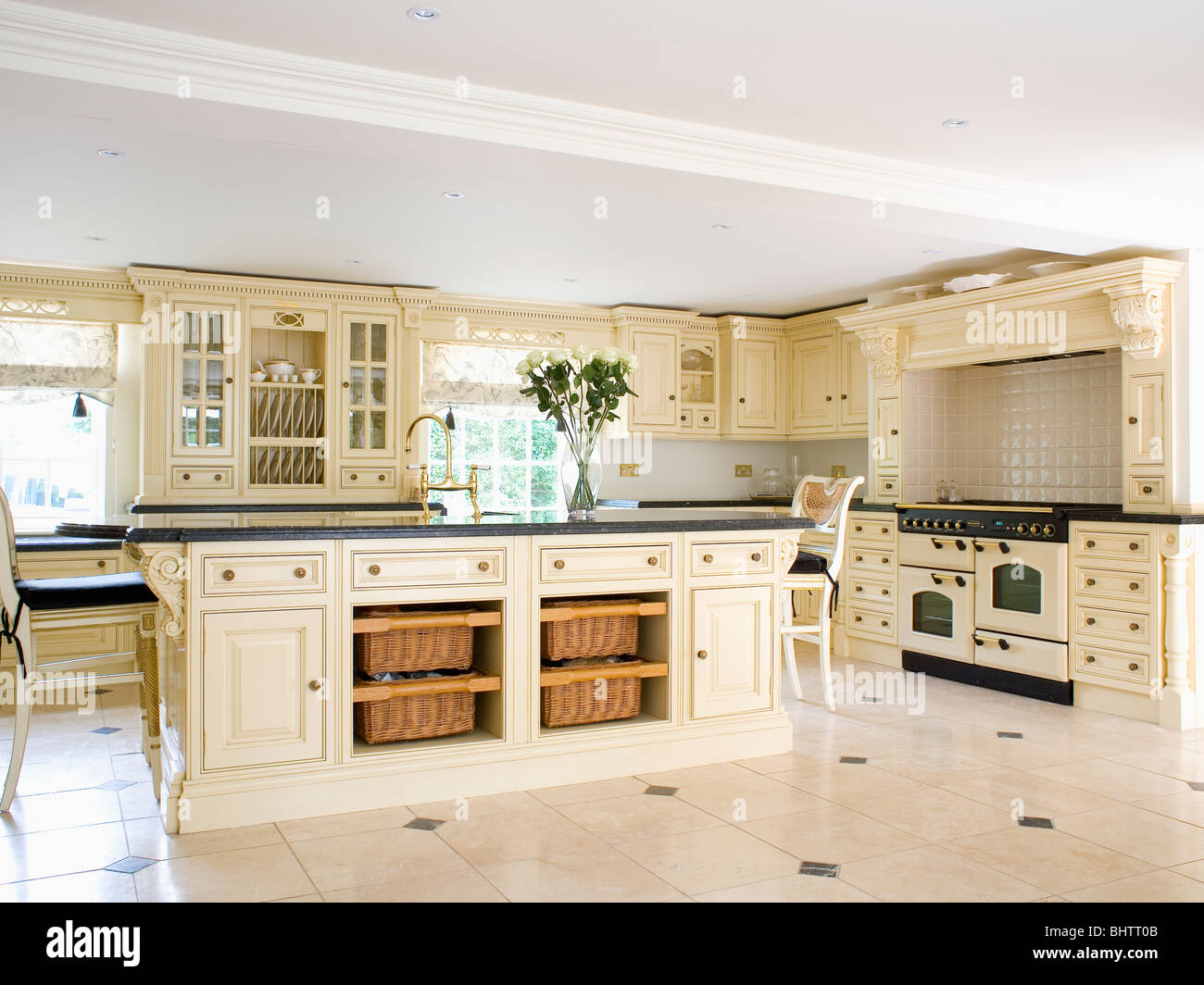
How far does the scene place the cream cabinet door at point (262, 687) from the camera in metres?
2.92

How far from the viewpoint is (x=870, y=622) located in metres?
6.02

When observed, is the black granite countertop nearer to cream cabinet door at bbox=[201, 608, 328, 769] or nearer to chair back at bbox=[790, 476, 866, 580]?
cream cabinet door at bbox=[201, 608, 328, 769]

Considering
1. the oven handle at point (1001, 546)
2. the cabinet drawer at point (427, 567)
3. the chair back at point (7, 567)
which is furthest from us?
the oven handle at point (1001, 546)

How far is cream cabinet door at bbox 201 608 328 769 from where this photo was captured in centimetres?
292

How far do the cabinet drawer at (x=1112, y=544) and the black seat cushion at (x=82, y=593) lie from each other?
4.09 m

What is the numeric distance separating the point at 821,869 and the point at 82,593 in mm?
2386

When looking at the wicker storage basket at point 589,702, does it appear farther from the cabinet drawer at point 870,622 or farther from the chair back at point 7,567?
the cabinet drawer at point 870,622

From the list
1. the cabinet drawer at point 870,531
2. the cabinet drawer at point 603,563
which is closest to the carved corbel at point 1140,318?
the cabinet drawer at point 870,531

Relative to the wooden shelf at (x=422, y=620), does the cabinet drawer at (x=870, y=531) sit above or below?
above

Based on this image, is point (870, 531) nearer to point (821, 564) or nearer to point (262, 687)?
point (821, 564)

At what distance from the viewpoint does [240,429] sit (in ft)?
19.4

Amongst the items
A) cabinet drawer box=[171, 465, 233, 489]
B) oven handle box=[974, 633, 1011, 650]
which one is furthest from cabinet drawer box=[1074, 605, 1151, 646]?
cabinet drawer box=[171, 465, 233, 489]

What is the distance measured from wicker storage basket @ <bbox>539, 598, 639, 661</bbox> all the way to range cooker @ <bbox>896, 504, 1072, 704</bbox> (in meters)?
2.43

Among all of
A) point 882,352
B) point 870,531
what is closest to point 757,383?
point 882,352
